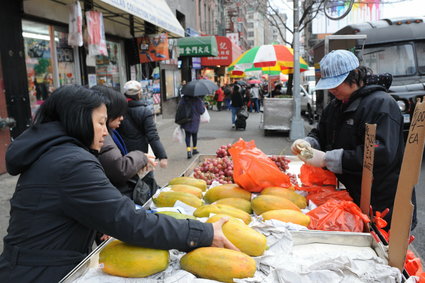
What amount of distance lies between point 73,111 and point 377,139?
1.89m

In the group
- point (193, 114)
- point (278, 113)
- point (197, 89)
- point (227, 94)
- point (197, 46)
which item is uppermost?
point (197, 46)

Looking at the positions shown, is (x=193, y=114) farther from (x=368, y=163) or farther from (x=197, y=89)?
(x=368, y=163)

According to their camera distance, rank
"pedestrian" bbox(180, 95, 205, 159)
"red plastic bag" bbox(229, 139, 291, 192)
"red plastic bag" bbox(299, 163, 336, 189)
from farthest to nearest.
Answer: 1. "pedestrian" bbox(180, 95, 205, 159)
2. "red plastic bag" bbox(299, 163, 336, 189)
3. "red plastic bag" bbox(229, 139, 291, 192)

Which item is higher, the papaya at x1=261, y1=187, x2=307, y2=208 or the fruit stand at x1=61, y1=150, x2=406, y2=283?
the papaya at x1=261, y1=187, x2=307, y2=208

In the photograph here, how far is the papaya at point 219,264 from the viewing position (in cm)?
161

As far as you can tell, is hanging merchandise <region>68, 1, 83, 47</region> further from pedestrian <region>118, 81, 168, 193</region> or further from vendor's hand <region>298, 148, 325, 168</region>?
vendor's hand <region>298, 148, 325, 168</region>

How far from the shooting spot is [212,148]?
11469 millimetres

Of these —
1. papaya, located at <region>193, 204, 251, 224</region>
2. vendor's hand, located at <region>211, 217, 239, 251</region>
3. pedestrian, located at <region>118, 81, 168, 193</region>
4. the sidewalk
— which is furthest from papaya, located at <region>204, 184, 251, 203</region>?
the sidewalk

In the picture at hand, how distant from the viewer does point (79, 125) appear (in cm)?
167

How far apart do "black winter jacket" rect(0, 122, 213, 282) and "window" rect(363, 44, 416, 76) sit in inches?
349

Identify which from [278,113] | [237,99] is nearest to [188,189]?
[278,113]

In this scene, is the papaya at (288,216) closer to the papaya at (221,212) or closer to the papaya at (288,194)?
the papaya at (221,212)

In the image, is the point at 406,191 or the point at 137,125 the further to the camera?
the point at 137,125

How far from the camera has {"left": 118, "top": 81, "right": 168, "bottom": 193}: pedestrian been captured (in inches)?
193
